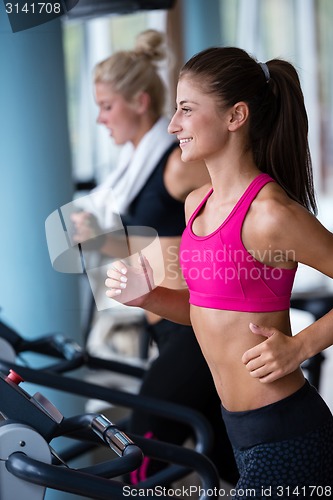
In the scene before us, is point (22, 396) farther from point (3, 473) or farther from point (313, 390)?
point (313, 390)

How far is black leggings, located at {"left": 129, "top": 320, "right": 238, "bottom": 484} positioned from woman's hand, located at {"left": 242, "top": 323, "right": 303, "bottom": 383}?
3.13ft

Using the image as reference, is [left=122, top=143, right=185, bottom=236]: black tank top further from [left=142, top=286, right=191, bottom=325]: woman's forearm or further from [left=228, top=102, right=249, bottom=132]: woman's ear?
[left=228, top=102, right=249, bottom=132]: woman's ear

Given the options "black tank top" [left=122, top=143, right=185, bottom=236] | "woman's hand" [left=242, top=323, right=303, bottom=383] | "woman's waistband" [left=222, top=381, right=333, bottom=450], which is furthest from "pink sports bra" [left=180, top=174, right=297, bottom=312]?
"black tank top" [left=122, top=143, right=185, bottom=236]

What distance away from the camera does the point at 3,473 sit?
1.21 meters

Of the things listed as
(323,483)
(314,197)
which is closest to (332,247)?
(314,197)

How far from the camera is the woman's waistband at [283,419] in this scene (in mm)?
1339

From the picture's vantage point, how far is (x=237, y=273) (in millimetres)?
1269

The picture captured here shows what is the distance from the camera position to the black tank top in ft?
7.21

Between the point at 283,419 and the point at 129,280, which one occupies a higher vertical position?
the point at 129,280

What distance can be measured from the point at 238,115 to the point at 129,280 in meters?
0.32

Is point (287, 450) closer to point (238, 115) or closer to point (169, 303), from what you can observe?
point (169, 303)

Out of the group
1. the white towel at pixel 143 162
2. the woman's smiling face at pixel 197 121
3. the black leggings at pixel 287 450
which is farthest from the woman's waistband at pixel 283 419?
the white towel at pixel 143 162

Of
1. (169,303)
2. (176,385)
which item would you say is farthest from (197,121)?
(176,385)

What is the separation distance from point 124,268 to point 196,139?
0.24 metres
